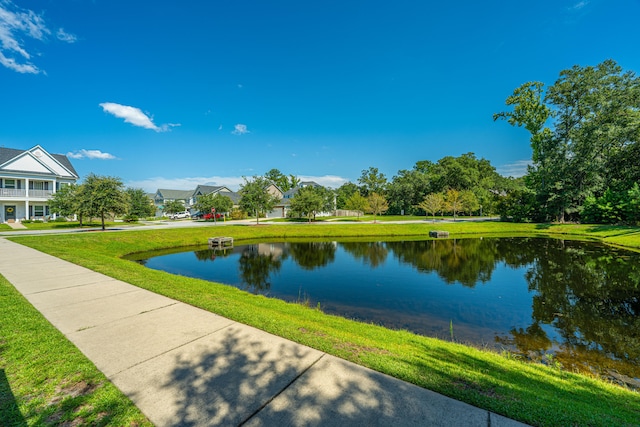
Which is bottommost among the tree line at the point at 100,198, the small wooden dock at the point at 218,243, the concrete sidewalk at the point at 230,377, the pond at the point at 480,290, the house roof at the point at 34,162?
the pond at the point at 480,290

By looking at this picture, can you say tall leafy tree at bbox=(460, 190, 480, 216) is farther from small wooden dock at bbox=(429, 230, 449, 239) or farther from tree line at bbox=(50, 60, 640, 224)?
small wooden dock at bbox=(429, 230, 449, 239)

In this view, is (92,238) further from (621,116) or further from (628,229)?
(621,116)

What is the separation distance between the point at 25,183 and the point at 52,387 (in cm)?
4904

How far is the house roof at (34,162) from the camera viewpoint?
3538 centimetres

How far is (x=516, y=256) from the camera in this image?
19.3 metres

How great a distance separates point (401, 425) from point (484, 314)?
26.7 feet

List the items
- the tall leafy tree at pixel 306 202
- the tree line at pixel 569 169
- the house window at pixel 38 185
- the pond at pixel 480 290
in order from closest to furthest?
the pond at pixel 480 290 → the tree line at pixel 569 169 → the house window at pixel 38 185 → the tall leafy tree at pixel 306 202

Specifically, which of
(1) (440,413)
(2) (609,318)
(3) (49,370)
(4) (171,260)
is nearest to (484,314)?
(2) (609,318)

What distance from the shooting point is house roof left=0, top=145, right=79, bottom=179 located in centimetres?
3538

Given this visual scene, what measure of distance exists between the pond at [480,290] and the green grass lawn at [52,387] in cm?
664

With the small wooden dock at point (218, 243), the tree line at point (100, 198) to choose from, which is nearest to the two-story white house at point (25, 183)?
the tree line at point (100, 198)

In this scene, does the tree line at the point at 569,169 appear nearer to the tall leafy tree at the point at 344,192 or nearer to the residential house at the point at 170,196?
the tall leafy tree at the point at 344,192

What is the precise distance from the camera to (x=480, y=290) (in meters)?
11.8

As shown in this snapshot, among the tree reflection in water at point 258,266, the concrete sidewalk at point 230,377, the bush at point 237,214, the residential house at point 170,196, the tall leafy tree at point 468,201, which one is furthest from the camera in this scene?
the residential house at point 170,196
